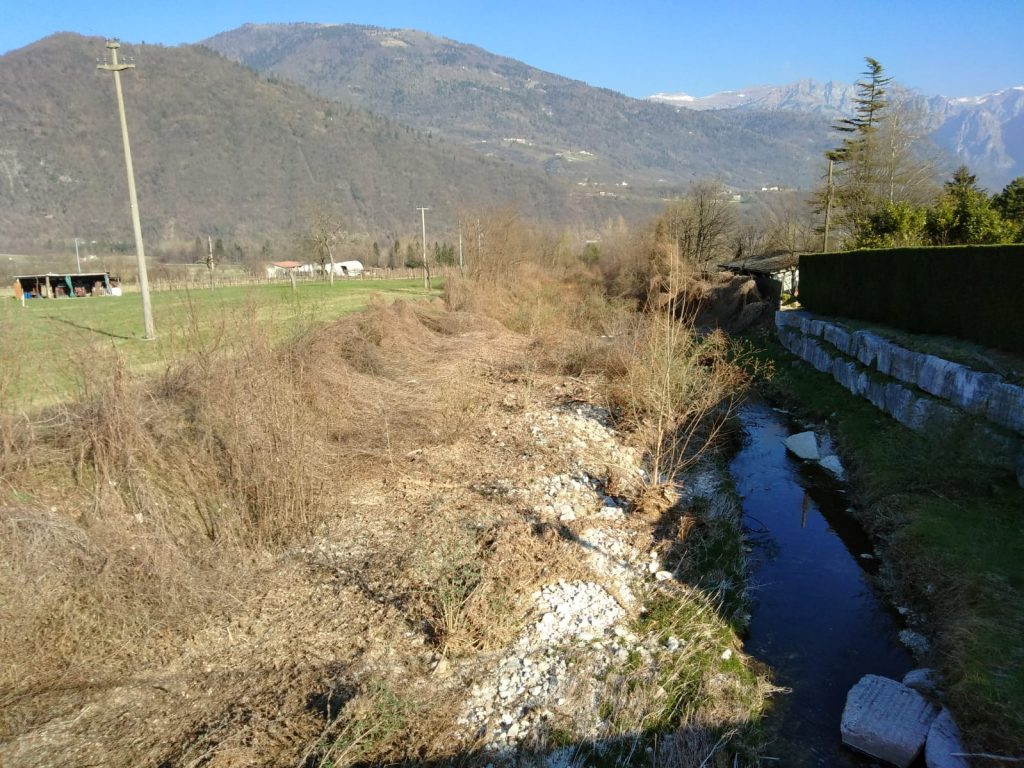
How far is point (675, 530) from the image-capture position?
27.2 ft

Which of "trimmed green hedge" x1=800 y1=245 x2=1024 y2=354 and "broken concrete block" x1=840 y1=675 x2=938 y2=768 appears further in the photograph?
"trimmed green hedge" x1=800 y1=245 x2=1024 y2=354

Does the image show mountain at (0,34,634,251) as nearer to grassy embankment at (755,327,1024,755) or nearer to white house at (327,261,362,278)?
white house at (327,261,362,278)

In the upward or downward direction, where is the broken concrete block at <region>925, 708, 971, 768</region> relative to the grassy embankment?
downward

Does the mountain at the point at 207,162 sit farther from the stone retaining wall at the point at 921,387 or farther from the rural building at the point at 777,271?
the stone retaining wall at the point at 921,387

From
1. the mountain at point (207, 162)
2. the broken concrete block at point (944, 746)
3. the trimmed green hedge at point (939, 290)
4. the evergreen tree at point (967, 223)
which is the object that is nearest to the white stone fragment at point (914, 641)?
the broken concrete block at point (944, 746)

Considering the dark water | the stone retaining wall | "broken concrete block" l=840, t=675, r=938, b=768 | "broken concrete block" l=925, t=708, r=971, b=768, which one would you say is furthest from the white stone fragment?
the stone retaining wall

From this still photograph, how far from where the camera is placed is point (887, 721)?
5043mm

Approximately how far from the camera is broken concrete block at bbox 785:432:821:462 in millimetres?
11852

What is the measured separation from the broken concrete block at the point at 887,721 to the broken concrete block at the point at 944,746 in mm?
65

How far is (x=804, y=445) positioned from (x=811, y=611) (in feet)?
18.3

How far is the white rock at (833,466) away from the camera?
434 inches

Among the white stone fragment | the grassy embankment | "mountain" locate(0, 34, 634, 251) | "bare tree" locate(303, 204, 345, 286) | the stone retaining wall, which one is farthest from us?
"mountain" locate(0, 34, 634, 251)

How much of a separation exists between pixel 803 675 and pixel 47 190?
137468 millimetres

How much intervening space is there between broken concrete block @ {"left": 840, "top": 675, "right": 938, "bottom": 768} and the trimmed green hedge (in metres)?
7.42
